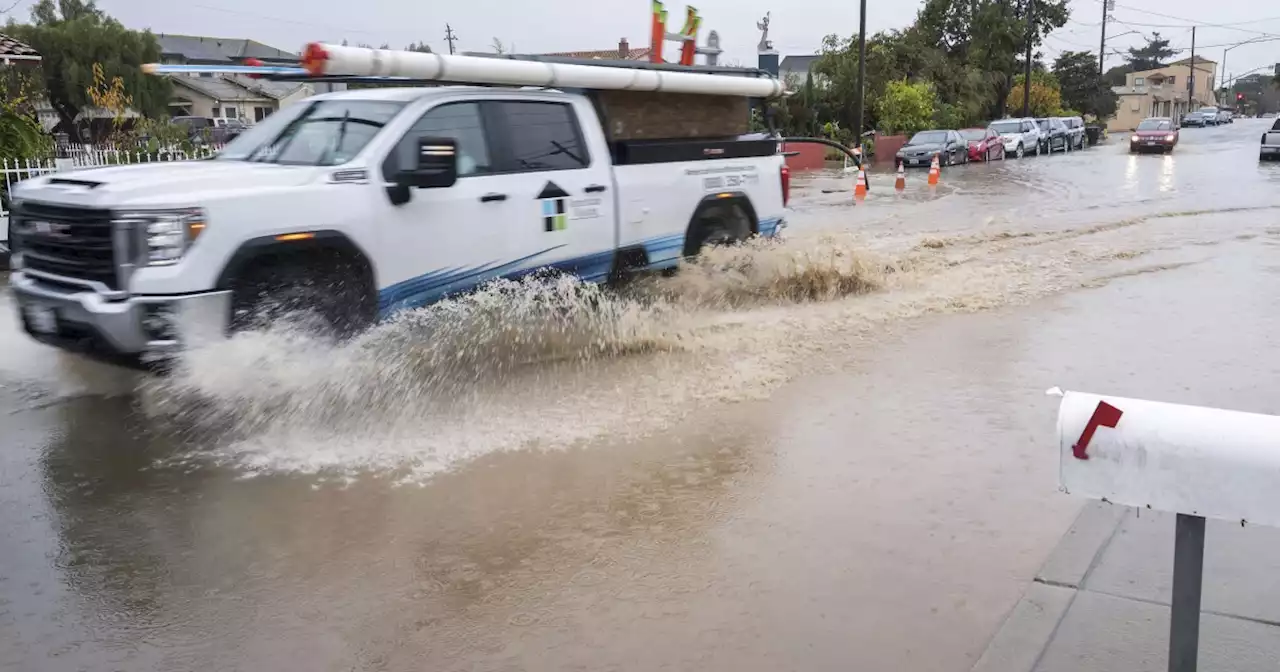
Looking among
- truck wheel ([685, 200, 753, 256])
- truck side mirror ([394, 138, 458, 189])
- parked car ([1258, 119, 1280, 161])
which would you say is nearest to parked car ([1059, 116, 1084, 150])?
parked car ([1258, 119, 1280, 161])

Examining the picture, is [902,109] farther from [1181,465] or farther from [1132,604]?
[1181,465]

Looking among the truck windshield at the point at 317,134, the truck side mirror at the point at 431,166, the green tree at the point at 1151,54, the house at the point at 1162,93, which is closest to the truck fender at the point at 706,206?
the truck side mirror at the point at 431,166

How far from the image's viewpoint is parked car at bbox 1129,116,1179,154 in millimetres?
39719

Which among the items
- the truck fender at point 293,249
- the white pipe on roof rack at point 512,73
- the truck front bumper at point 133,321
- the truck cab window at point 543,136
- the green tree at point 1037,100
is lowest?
the truck front bumper at point 133,321

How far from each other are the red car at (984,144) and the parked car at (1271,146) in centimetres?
800

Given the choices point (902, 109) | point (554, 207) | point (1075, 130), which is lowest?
point (554, 207)

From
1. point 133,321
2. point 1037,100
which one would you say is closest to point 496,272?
point 133,321

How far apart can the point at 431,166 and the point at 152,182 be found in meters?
1.48

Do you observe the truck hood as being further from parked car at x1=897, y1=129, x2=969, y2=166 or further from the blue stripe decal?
parked car at x1=897, y1=129, x2=969, y2=166

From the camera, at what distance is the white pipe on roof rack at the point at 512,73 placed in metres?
5.59

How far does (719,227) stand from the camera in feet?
28.8

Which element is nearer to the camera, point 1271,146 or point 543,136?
point 543,136

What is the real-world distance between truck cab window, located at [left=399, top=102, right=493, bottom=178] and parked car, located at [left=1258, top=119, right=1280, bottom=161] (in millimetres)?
33152

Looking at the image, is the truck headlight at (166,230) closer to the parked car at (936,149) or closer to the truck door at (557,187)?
the truck door at (557,187)
